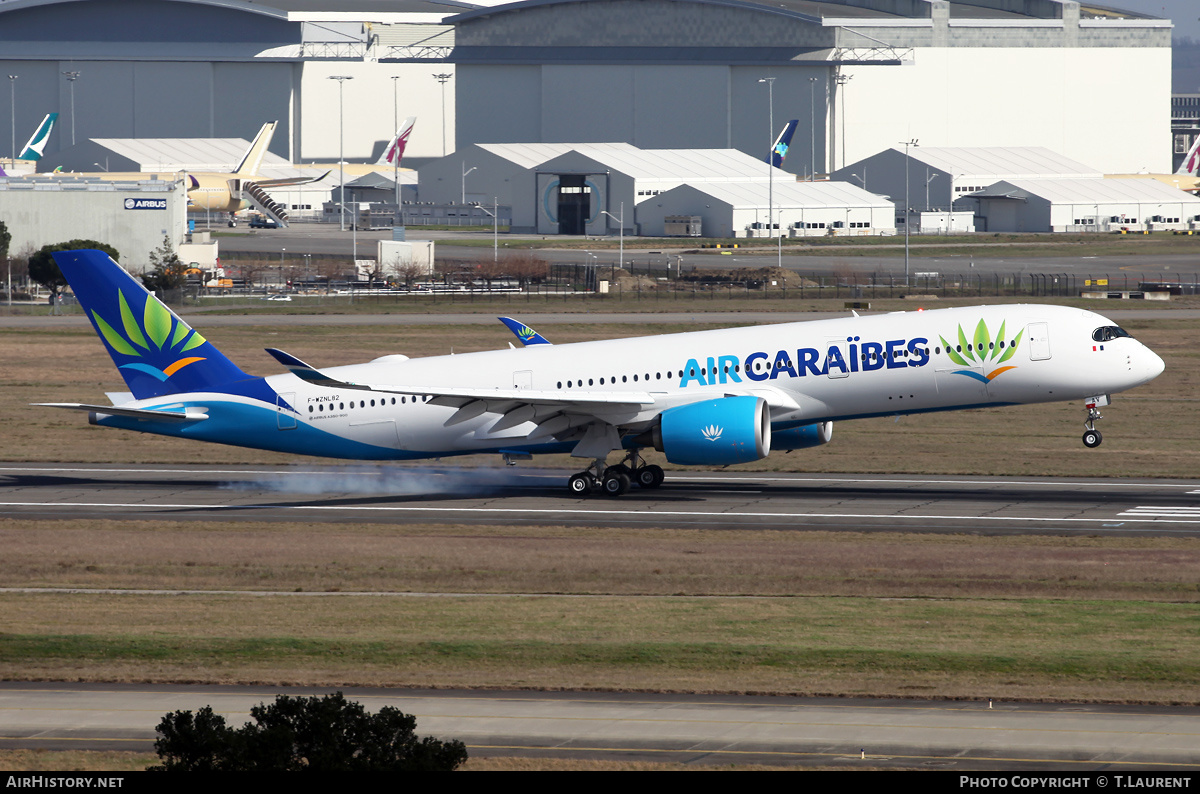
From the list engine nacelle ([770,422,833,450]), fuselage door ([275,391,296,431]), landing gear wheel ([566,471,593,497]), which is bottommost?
landing gear wheel ([566,471,593,497])

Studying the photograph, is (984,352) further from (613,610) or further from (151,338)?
(151,338)

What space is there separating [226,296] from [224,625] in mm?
94193

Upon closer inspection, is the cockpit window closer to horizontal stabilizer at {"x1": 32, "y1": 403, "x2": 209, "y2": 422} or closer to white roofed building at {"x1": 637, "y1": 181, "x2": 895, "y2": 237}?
horizontal stabilizer at {"x1": 32, "y1": 403, "x2": 209, "y2": 422}

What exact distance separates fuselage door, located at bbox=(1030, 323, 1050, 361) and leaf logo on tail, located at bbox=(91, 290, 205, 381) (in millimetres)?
26146

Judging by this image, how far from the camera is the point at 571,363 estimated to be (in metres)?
46.7

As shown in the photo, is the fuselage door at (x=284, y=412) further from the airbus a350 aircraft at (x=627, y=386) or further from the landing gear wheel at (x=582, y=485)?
the landing gear wheel at (x=582, y=485)

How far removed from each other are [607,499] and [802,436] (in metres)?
6.60

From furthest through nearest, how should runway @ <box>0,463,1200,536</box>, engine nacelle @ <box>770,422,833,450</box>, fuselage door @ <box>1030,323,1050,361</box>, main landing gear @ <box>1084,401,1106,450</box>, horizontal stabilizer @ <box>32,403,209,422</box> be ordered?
engine nacelle @ <box>770,422,833,450</box> < main landing gear @ <box>1084,401,1106,450</box> < horizontal stabilizer @ <box>32,403,209,422</box> < fuselage door @ <box>1030,323,1050,361</box> < runway @ <box>0,463,1200,536</box>

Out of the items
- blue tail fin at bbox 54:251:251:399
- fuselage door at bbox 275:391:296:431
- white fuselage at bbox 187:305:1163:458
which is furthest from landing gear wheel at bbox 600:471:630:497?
blue tail fin at bbox 54:251:251:399

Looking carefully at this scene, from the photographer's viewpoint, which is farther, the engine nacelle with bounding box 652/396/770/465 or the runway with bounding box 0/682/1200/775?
the engine nacelle with bounding box 652/396/770/465

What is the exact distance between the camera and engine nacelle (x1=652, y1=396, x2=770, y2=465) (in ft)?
143

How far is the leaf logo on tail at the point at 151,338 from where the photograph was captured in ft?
152

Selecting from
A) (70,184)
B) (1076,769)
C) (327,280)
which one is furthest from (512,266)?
(1076,769)

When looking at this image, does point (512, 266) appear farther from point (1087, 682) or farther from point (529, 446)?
point (1087, 682)
